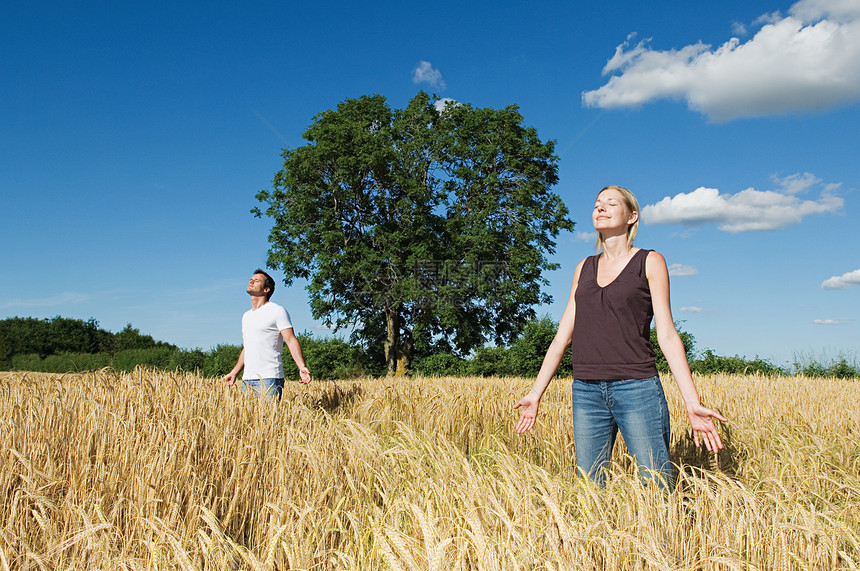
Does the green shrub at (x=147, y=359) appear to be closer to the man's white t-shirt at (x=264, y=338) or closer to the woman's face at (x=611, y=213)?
the man's white t-shirt at (x=264, y=338)

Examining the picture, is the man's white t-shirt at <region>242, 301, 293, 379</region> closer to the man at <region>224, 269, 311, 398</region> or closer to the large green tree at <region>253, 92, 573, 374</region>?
the man at <region>224, 269, 311, 398</region>

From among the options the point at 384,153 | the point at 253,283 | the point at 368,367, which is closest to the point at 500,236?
the point at 384,153

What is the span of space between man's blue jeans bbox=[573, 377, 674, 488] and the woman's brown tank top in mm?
73

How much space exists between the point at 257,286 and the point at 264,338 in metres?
0.52

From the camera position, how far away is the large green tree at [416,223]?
66.4 ft

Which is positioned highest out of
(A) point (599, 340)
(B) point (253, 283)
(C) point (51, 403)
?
(B) point (253, 283)

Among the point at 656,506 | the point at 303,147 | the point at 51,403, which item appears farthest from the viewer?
the point at 303,147

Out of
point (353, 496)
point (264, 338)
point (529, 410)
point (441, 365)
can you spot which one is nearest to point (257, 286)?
point (264, 338)

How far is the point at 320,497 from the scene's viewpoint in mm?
2914

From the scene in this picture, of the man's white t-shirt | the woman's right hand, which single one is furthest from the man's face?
the woman's right hand

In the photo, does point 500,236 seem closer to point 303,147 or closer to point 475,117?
point 475,117

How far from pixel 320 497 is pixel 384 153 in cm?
1819

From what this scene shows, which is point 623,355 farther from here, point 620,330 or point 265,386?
point 265,386

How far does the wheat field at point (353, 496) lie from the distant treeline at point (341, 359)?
4.14 metres
